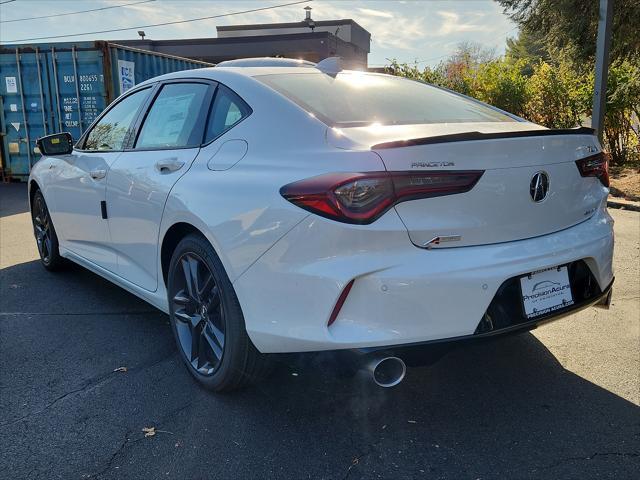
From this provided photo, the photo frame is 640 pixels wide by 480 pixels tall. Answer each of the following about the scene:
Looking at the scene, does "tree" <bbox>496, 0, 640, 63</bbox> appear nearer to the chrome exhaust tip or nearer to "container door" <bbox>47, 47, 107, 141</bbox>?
"container door" <bbox>47, 47, 107, 141</bbox>

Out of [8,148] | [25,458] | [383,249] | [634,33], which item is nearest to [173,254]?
[25,458]

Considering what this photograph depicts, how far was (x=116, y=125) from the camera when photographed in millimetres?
4191

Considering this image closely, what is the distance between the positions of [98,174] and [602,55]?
7649 mm

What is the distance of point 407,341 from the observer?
Answer: 2.24 meters

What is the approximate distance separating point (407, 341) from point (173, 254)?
147 centimetres

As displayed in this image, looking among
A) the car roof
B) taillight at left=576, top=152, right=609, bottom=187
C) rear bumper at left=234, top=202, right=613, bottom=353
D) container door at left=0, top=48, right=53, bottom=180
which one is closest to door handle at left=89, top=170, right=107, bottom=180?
the car roof

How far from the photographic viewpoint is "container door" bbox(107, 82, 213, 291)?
315 cm

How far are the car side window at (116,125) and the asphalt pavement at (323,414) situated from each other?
52.4 inches

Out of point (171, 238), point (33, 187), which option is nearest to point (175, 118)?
point (171, 238)

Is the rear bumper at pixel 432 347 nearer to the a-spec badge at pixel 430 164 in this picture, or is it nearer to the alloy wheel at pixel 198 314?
the a-spec badge at pixel 430 164

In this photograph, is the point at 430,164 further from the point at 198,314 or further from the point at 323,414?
the point at 198,314

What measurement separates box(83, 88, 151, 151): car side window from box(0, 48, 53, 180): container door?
8.51m

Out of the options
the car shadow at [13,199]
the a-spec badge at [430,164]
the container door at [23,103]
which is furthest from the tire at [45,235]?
the container door at [23,103]

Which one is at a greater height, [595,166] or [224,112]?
[224,112]
